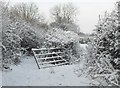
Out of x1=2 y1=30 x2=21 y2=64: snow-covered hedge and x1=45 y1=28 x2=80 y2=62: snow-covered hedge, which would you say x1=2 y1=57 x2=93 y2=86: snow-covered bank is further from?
x1=45 y1=28 x2=80 y2=62: snow-covered hedge

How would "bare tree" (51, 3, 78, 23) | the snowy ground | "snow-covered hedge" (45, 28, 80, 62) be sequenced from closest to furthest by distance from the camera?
the snowy ground, "snow-covered hedge" (45, 28, 80, 62), "bare tree" (51, 3, 78, 23)

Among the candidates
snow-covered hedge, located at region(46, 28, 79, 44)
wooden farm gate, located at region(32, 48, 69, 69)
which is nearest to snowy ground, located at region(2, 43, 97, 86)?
wooden farm gate, located at region(32, 48, 69, 69)

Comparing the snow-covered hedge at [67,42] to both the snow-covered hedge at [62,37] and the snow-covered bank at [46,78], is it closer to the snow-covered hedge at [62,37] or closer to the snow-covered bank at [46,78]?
the snow-covered hedge at [62,37]

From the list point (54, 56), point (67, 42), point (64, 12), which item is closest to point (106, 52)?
point (54, 56)

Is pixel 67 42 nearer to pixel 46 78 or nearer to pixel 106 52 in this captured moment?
pixel 46 78

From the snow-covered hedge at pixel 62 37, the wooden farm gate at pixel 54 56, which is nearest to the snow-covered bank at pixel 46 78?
the wooden farm gate at pixel 54 56

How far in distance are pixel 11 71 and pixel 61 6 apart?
36.2m

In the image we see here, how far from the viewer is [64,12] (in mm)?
43906

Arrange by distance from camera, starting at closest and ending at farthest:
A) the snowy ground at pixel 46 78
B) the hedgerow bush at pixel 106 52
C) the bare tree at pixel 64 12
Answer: the hedgerow bush at pixel 106 52 → the snowy ground at pixel 46 78 → the bare tree at pixel 64 12

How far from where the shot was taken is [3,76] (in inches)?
334

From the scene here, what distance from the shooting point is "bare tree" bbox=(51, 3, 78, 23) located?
4309 cm

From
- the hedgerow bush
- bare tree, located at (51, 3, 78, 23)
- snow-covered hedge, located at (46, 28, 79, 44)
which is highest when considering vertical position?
the hedgerow bush

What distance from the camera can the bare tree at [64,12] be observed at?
43094 millimetres

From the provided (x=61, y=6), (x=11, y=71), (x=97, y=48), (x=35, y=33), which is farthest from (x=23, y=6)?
(x=97, y=48)
